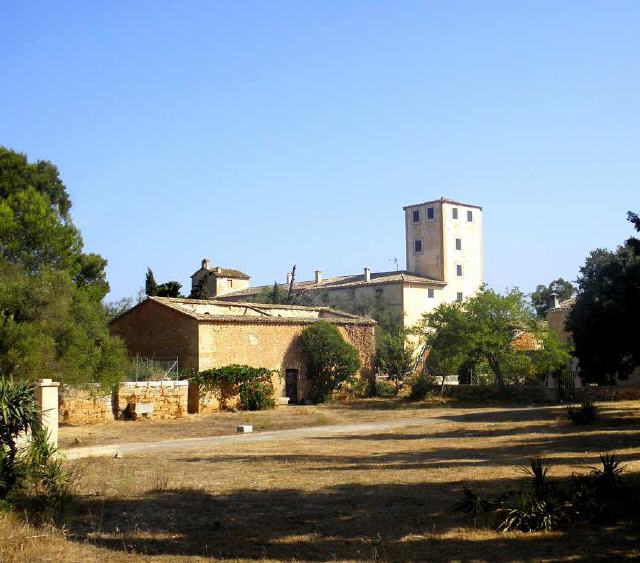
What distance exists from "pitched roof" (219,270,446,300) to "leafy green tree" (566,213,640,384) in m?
37.9

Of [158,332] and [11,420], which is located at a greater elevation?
[158,332]

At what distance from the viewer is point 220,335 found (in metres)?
36.9

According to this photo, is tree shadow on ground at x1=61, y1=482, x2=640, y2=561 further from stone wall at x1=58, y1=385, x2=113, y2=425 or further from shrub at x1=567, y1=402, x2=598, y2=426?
stone wall at x1=58, y1=385, x2=113, y2=425

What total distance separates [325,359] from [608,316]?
719 inches

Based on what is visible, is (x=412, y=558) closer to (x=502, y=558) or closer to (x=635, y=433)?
(x=502, y=558)

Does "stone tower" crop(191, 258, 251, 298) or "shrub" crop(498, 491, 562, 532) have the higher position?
"stone tower" crop(191, 258, 251, 298)

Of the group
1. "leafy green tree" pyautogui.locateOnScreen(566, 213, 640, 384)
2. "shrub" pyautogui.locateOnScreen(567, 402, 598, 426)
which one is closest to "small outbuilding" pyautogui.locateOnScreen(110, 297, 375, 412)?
"leafy green tree" pyautogui.locateOnScreen(566, 213, 640, 384)

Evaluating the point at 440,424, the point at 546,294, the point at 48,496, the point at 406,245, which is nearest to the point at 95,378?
the point at 440,424

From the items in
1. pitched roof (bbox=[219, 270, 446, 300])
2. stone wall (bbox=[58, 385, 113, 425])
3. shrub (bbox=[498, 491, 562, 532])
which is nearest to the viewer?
shrub (bbox=[498, 491, 562, 532])

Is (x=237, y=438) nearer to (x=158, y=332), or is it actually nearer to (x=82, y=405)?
(x=82, y=405)

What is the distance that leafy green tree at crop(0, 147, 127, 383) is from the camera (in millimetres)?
24391

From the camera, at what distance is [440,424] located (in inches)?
1093

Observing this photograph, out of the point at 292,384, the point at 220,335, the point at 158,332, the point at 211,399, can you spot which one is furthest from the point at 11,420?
the point at 292,384

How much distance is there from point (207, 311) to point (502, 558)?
3229 cm
